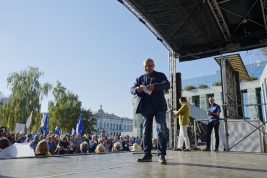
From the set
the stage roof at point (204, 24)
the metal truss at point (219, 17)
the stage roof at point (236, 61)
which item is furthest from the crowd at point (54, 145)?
the stage roof at point (236, 61)

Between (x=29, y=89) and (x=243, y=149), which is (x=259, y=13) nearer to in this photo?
(x=243, y=149)

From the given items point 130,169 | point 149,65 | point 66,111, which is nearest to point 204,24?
point 149,65

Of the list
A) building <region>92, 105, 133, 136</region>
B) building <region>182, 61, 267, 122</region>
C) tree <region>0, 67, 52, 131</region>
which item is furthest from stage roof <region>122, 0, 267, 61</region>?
building <region>92, 105, 133, 136</region>

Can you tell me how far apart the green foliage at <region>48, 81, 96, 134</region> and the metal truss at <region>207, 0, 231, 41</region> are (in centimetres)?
2967

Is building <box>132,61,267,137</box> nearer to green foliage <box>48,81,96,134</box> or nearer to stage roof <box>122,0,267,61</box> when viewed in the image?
green foliage <box>48,81,96,134</box>

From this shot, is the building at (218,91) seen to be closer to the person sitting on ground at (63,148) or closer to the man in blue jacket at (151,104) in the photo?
the person sitting on ground at (63,148)

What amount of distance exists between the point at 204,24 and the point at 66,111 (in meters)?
30.3

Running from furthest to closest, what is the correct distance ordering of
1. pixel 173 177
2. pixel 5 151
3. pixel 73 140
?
pixel 73 140, pixel 5 151, pixel 173 177

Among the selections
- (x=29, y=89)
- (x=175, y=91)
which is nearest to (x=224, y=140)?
(x=175, y=91)

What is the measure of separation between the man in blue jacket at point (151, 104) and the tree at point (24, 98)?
26.4m

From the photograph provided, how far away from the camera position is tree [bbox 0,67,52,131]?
2652cm

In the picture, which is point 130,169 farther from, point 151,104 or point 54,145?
point 54,145

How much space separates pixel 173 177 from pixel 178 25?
22.6ft

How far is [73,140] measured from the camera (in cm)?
1273
